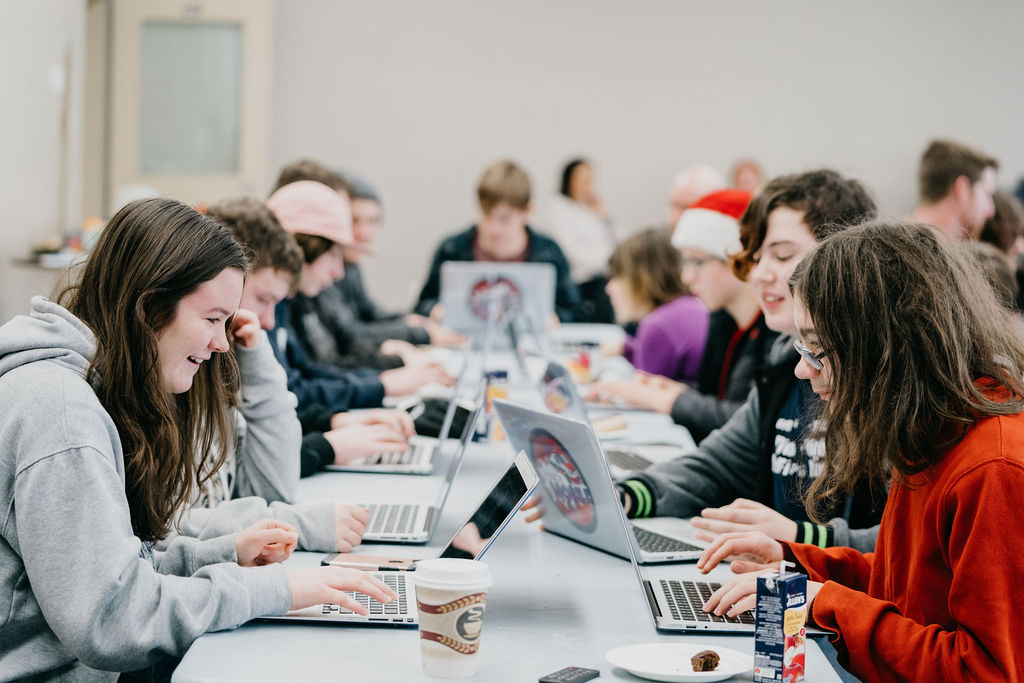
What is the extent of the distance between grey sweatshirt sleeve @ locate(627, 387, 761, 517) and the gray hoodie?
1.03 metres

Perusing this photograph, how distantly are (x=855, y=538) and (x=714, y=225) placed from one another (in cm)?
149

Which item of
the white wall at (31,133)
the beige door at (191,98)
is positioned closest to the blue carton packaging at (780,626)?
the white wall at (31,133)

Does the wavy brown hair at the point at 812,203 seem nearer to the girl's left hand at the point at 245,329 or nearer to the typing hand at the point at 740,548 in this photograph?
the typing hand at the point at 740,548

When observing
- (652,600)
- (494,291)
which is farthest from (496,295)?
(652,600)

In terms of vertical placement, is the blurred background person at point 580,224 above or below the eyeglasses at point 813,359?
below

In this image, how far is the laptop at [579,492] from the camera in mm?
1599

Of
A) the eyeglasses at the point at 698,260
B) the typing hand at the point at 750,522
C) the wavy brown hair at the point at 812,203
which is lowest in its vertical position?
the typing hand at the point at 750,522

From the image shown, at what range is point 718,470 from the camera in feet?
7.54

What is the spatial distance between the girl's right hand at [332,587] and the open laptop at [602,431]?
970mm

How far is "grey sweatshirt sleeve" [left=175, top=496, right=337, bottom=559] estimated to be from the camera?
5.78 feet

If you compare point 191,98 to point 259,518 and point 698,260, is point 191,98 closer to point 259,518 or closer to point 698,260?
point 698,260

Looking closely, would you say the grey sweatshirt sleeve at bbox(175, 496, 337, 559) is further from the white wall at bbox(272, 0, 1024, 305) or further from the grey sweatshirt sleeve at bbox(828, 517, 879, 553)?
the white wall at bbox(272, 0, 1024, 305)

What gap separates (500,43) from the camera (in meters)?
8.12

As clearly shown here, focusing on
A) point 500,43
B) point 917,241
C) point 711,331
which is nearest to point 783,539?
point 917,241
